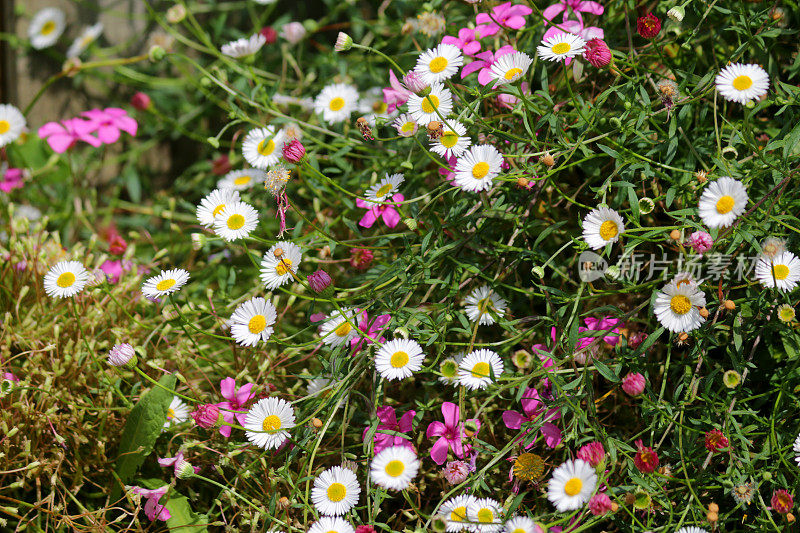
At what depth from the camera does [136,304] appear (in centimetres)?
136

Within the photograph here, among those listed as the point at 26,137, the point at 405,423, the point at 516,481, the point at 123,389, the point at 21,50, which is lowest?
the point at 516,481

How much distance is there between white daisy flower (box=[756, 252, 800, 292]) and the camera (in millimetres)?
968

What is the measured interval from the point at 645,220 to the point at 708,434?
0.41 metres

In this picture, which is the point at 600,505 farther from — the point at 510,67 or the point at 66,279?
the point at 66,279

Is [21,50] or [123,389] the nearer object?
[123,389]

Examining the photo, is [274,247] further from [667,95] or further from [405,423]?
[667,95]

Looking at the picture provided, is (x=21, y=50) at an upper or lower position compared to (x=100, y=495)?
upper

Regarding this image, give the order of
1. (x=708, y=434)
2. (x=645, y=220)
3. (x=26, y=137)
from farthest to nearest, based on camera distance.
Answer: (x=26, y=137), (x=645, y=220), (x=708, y=434)

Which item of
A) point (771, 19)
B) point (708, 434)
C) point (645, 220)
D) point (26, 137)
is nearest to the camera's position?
point (708, 434)

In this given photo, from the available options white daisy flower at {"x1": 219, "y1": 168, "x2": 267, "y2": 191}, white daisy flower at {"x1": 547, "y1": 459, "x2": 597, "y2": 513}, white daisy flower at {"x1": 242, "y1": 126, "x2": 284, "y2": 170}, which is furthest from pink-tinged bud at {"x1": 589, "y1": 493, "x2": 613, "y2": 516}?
white daisy flower at {"x1": 219, "y1": 168, "x2": 267, "y2": 191}

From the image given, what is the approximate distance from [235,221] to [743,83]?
0.81 m

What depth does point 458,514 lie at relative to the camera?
0.94 metres

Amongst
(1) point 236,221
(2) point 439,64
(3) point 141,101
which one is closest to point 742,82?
(2) point 439,64

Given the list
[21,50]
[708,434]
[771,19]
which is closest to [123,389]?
[708,434]
